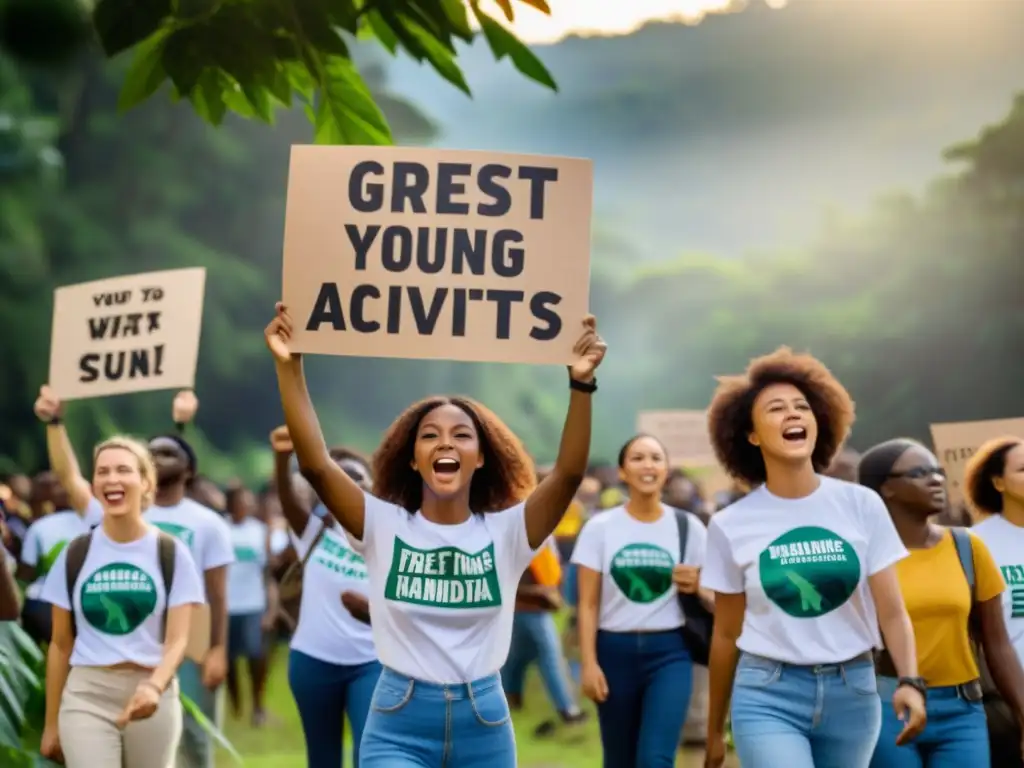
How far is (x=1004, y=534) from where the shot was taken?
19.9 ft

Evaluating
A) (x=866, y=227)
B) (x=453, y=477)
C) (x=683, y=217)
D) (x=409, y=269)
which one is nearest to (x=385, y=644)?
(x=453, y=477)

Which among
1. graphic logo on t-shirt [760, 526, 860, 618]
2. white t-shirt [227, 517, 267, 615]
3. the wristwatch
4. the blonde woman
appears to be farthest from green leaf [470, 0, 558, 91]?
white t-shirt [227, 517, 267, 615]

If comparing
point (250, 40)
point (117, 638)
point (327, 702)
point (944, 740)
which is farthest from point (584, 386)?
point (327, 702)

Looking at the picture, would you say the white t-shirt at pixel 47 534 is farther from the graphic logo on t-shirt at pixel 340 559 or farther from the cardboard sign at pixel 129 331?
the graphic logo on t-shirt at pixel 340 559

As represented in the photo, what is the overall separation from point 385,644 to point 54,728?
1881 millimetres

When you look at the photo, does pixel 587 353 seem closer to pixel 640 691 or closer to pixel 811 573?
pixel 811 573

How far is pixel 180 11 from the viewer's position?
3.17 metres

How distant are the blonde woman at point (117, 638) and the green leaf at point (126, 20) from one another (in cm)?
299

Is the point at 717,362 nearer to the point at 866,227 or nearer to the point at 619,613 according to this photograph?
the point at 866,227

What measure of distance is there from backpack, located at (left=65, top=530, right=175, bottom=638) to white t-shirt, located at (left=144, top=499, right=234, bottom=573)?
3.13ft

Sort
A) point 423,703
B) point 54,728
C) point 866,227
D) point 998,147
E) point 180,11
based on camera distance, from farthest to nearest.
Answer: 1. point 866,227
2. point 998,147
3. point 54,728
4. point 423,703
5. point 180,11

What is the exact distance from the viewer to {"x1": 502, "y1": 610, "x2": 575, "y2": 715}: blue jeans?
1115 centimetres

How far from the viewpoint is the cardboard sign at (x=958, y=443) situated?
25.4 feet

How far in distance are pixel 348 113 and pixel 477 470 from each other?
146cm
